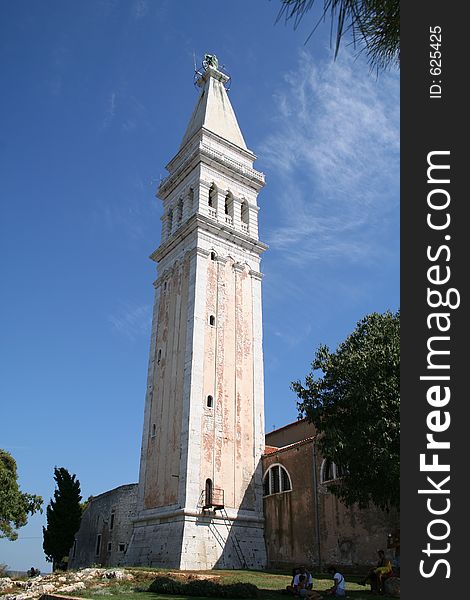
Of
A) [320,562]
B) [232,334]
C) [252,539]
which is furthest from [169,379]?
[320,562]

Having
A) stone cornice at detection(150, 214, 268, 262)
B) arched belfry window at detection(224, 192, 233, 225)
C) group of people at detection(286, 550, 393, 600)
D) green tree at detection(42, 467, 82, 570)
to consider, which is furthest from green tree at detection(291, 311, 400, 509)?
green tree at detection(42, 467, 82, 570)

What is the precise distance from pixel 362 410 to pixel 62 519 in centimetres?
2947

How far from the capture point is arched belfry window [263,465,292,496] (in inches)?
1071

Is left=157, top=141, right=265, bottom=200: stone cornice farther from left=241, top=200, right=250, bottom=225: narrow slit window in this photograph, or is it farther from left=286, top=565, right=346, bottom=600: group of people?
left=286, top=565, right=346, bottom=600: group of people

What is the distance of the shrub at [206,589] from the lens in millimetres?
14287

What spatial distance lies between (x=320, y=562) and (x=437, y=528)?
21.9 meters

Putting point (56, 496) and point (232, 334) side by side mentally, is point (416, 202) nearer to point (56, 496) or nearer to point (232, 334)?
point (232, 334)

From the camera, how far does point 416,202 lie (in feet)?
15.9

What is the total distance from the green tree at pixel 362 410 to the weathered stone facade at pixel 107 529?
2146 centimetres

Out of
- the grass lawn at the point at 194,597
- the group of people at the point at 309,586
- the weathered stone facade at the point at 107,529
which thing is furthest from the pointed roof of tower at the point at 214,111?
the group of people at the point at 309,586

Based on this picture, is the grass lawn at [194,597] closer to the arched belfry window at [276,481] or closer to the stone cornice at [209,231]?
the arched belfry window at [276,481]

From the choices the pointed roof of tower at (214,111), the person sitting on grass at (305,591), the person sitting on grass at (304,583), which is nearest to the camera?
the person sitting on grass at (305,591)

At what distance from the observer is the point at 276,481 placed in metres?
28.0

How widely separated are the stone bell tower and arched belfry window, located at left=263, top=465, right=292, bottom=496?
0.48 m
